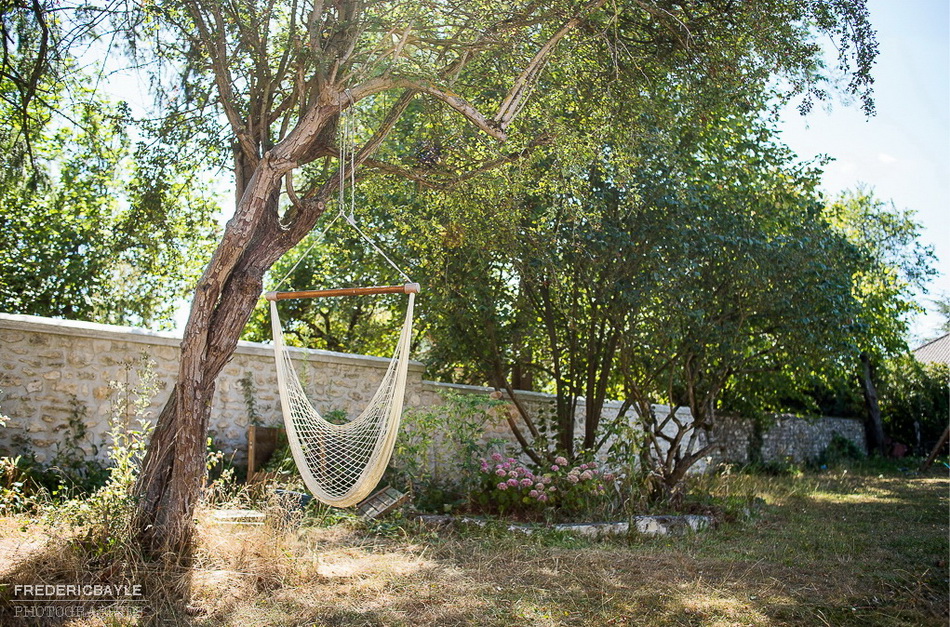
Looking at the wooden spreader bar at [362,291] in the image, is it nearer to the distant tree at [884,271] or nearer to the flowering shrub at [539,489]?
the flowering shrub at [539,489]

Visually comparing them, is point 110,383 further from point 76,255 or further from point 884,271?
point 884,271

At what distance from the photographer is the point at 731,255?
562 centimetres

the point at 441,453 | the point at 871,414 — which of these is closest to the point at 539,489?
the point at 441,453

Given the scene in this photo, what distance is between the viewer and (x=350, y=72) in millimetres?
3357

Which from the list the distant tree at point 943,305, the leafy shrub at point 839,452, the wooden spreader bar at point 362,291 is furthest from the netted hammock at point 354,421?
the distant tree at point 943,305

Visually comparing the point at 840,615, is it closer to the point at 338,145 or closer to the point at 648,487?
the point at 648,487

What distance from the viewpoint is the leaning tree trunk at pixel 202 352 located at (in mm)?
3113

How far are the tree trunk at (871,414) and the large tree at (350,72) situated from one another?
9815mm

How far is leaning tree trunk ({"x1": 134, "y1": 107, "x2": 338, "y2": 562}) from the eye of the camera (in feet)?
10.2

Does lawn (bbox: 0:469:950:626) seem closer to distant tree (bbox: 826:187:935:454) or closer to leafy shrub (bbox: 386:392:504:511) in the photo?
leafy shrub (bbox: 386:392:504:511)

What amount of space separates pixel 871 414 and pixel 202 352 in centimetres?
1282

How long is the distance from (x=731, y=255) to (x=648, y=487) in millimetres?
1896

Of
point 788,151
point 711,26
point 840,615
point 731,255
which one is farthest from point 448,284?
point 788,151

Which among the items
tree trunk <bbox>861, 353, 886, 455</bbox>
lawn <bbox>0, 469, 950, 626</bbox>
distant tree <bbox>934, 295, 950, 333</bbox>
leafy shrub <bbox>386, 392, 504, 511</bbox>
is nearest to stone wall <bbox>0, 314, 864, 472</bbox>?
leafy shrub <bbox>386, 392, 504, 511</bbox>
